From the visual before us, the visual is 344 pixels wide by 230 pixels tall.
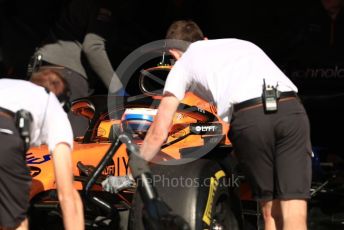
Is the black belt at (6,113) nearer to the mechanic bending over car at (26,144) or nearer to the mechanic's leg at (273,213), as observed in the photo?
the mechanic bending over car at (26,144)

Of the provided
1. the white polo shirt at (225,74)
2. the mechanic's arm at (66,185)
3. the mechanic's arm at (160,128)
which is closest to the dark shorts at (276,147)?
the white polo shirt at (225,74)

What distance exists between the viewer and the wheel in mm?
5290

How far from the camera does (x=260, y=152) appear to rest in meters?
5.07

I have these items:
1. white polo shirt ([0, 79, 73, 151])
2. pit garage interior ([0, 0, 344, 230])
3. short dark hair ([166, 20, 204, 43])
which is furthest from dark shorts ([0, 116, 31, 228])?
pit garage interior ([0, 0, 344, 230])

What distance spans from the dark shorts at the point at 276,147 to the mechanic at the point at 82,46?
2.62 m

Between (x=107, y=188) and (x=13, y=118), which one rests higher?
(x=13, y=118)

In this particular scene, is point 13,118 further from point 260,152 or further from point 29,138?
point 260,152

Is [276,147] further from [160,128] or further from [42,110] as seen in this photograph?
[42,110]

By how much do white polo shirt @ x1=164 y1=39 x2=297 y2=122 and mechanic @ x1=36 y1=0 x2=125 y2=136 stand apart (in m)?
2.41

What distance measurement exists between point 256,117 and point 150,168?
2.87ft

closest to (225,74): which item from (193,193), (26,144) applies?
(193,193)

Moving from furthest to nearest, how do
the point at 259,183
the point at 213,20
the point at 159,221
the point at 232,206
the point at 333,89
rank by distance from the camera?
the point at 213,20 → the point at 333,89 → the point at 232,206 → the point at 259,183 → the point at 159,221

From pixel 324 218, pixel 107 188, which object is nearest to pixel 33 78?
pixel 107 188

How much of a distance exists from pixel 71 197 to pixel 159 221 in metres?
0.54
